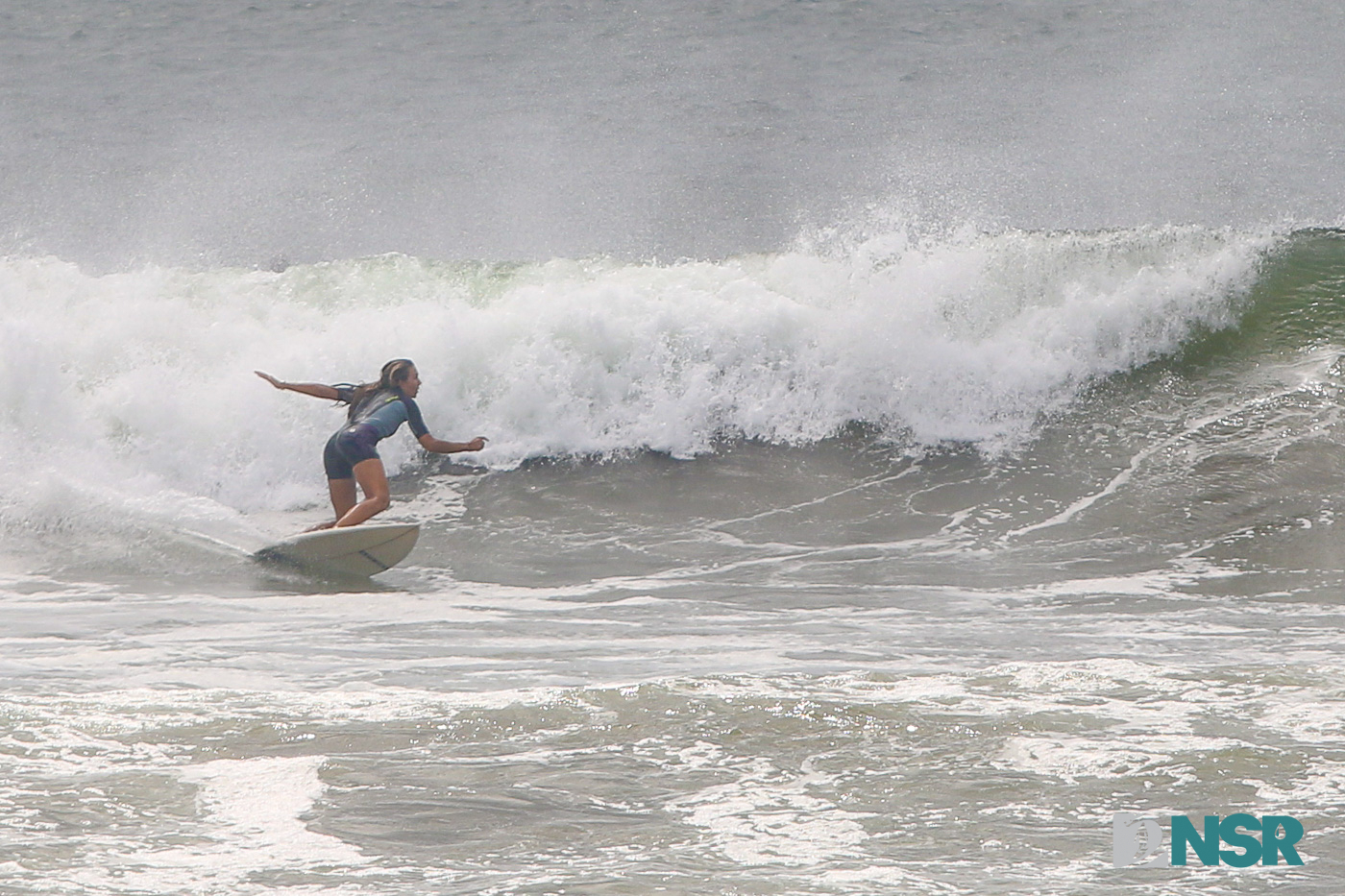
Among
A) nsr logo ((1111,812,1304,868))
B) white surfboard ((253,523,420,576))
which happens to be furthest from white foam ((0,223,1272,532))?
nsr logo ((1111,812,1304,868))

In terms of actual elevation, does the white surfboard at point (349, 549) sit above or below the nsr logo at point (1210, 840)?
above

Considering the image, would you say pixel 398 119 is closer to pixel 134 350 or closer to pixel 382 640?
pixel 134 350

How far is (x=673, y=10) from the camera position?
3825 cm

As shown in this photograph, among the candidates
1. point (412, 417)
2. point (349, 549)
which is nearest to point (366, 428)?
point (412, 417)

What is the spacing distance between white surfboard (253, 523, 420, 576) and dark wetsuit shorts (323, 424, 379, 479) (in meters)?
0.49

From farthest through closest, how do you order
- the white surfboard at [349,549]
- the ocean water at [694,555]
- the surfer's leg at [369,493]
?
the surfer's leg at [369,493] → the white surfboard at [349,549] → the ocean water at [694,555]

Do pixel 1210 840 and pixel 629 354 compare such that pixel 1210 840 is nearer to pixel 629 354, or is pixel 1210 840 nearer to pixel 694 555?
pixel 694 555

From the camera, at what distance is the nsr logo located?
3271mm

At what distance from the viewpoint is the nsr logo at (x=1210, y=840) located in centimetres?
327

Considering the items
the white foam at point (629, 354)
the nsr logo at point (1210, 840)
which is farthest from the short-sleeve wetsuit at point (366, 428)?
the nsr logo at point (1210, 840)

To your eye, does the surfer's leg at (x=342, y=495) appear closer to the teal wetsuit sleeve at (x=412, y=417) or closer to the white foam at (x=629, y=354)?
the teal wetsuit sleeve at (x=412, y=417)

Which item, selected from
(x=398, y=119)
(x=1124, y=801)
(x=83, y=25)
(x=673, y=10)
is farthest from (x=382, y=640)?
(x=83, y=25)

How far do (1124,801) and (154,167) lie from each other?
30.7m

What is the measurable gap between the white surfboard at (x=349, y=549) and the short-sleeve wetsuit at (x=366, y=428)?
491 millimetres
